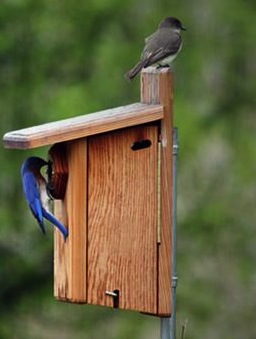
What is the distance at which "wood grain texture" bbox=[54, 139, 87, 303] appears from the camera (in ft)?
17.4

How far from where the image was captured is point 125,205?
537cm

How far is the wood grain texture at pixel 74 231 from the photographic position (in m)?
5.32

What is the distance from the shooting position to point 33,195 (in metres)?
5.31

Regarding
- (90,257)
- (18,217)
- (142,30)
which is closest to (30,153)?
(18,217)

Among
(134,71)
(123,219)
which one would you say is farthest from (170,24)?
(123,219)

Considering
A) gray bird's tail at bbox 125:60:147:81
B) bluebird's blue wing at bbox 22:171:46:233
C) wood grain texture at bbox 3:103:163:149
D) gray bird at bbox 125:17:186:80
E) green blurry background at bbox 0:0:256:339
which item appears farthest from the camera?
green blurry background at bbox 0:0:256:339

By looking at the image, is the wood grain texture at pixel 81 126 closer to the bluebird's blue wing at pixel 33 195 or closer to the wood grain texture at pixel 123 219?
the wood grain texture at pixel 123 219

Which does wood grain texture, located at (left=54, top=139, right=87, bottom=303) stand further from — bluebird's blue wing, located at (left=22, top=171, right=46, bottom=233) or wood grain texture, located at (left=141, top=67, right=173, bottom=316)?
wood grain texture, located at (left=141, top=67, right=173, bottom=316)

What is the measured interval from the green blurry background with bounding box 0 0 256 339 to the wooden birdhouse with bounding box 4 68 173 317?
18.0ft

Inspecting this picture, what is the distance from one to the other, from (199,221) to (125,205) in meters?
5.85

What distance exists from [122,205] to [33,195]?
307 mm

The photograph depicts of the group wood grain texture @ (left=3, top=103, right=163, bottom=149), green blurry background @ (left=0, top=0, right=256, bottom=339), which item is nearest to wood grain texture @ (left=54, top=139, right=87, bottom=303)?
wood grain texture @ (left=3, top=103, right=163, bottom=149)

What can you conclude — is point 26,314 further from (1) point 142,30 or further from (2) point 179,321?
(1) point 142,30

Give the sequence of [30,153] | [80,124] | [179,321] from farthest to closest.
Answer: [179,321] < [30,153] < [80,124]
